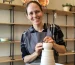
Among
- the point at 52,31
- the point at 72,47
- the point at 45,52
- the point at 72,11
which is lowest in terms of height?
the point at 72,47

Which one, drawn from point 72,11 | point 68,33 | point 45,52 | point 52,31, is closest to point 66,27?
point 68,33

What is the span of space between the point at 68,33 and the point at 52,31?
3.23m

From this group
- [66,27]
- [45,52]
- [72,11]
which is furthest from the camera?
[66,27]

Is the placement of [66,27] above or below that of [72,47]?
above

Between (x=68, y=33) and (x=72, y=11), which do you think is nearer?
(x=72, y=11)

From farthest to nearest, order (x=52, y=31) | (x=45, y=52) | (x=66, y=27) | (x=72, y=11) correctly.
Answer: (x=66, y=27)
(x=72, y=11)
(x=52, y=31)
(x=45, y=52)

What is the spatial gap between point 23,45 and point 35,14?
12.2 inches

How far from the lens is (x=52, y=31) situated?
141cm

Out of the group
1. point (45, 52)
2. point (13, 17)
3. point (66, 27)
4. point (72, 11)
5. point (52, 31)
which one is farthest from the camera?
point (66, 27)

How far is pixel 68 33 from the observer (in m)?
4.55

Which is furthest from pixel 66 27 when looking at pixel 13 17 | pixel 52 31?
pixel 52 31

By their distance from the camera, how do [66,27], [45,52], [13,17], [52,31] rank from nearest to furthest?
[45,52]
[52,31]
[13,17]
[66,27]

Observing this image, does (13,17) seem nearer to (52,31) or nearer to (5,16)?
(5,16)

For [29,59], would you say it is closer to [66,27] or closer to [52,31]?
[52,31]
